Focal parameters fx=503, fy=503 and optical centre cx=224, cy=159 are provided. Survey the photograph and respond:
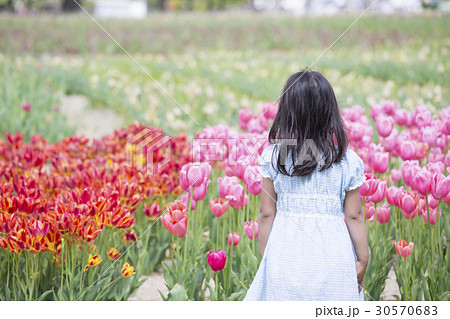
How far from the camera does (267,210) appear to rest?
1.15m

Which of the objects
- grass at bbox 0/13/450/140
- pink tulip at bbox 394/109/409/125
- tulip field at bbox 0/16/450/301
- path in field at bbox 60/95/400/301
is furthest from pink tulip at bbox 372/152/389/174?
path in field at bbox 60/95/400/301

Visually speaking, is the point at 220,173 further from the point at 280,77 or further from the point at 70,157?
the point at 280,77

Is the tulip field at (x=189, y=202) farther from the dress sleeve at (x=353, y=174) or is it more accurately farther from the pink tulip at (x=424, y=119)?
the dress sleeve at (x=353, y=174)

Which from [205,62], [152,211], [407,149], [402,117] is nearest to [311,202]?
[407,149]

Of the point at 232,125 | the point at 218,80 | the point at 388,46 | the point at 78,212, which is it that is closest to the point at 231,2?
the point at 218,80

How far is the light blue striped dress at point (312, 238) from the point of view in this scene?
1124 millimetres

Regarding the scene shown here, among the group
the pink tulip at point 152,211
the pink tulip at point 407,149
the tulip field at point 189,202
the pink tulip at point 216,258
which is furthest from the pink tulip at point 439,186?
the pink tulip at point 152,211

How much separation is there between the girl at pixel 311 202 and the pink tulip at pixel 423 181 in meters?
0.25

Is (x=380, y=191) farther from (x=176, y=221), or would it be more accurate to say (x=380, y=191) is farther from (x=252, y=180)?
(x=176, y=221)

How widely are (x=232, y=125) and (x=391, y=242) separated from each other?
1.84 meters

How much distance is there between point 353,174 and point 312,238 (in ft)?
0.56

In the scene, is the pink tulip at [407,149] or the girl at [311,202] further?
the pink tulip at [407,149]

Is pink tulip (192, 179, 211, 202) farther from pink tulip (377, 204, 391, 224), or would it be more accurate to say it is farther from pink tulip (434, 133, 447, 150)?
pink tulip (434, 133, 447, 150)

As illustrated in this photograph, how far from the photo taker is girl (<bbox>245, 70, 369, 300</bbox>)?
1.12 m
